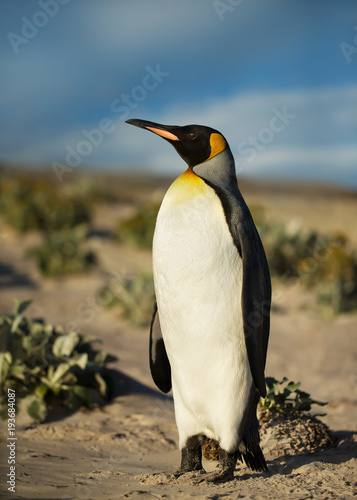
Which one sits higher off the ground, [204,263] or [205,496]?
[204,263]

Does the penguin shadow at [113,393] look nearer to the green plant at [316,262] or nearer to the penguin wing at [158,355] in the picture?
the penguin wing at [158,355]

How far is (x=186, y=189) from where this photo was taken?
287cm

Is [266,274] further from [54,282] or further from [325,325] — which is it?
[54,282]

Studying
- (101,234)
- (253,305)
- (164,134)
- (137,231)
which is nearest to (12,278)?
(137,231)

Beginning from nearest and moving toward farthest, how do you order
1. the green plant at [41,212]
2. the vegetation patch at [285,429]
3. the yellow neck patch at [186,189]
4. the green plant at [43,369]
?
the yellow neck patch at [186,189] → the vegetation patch at [285,429] → the green plant at [43,369] → the green plant at [41,212]

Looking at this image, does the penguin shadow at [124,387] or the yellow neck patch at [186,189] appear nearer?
the yellow neck patch at [186,189]

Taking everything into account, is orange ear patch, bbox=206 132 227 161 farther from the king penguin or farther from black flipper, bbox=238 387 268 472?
black flipper, bbox=238 387 268 472

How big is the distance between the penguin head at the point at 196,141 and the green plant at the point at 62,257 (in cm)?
663

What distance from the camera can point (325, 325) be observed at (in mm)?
7457

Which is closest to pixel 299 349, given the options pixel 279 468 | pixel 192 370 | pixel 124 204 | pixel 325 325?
pixel 325 325

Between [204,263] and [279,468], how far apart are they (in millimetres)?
1332

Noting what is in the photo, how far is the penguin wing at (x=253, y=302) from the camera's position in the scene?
2.69 m

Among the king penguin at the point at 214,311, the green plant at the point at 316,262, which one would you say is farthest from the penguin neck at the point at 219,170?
the green plant at the point at 316,262

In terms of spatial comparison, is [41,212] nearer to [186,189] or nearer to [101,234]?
[101,234]
